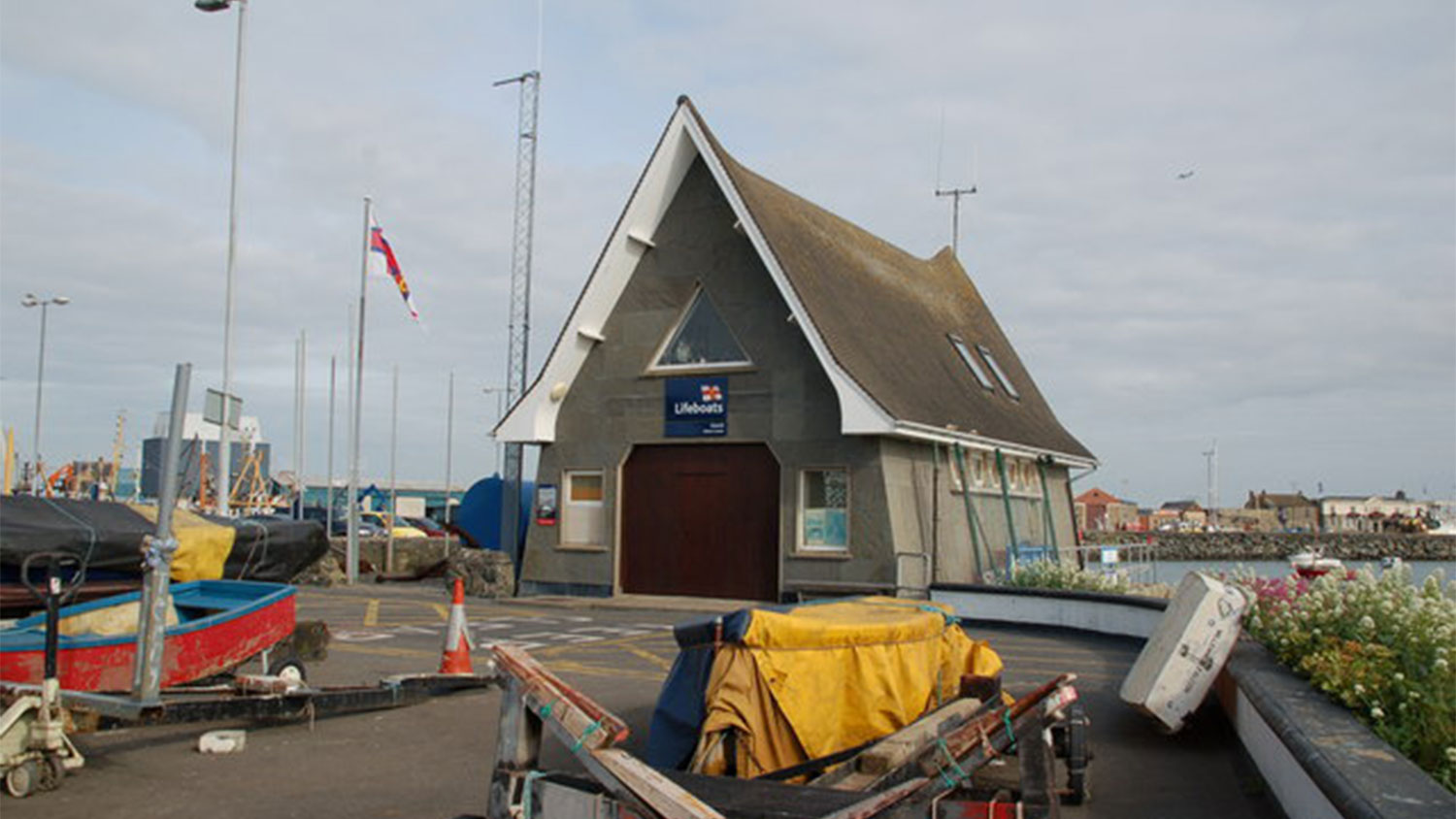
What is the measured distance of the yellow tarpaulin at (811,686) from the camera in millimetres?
6855

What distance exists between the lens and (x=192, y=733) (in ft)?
32.9

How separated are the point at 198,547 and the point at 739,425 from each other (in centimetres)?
1163

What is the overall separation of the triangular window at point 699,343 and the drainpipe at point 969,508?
15.7 feet

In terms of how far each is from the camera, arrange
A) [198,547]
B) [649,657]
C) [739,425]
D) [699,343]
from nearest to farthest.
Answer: [198,547], [649,657], [739,425], [699,343]

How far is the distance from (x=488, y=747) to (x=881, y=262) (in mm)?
22593

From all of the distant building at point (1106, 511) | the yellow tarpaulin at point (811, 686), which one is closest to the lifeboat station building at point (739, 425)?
the yellow tarpaulin at point (811, 686)

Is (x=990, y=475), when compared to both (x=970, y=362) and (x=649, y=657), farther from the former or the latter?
(x=649, y=657)

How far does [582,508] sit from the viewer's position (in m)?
25.3

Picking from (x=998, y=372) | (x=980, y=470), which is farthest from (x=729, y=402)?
(x=998, y=372)

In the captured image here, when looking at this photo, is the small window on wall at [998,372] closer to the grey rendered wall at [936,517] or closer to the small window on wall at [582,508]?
the grey rendered wall at [936,517]

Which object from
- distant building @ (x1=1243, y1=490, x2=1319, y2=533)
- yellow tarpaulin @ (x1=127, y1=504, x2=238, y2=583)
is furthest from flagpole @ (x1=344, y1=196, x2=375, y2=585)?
distant building @ (x1=1243, y1=490, x2=1319, y2=533)

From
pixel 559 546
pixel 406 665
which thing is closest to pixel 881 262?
pixel 559 546

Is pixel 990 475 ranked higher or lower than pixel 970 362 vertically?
lower

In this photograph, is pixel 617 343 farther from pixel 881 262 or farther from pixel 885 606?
pixel 885 606
